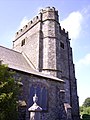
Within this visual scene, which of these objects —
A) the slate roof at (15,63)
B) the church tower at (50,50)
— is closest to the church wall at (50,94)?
the slate roof at (15,63)

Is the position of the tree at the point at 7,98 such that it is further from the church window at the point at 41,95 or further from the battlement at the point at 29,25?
the battlement at the point at 29,25

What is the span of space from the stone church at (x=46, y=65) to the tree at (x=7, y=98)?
366cm

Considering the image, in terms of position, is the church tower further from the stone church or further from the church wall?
the church wall

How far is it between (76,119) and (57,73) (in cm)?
674

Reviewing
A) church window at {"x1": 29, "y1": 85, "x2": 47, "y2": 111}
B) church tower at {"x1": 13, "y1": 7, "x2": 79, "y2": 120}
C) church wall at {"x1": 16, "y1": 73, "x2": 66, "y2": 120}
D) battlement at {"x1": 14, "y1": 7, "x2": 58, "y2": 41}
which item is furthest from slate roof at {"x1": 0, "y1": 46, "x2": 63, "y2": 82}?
battlement at {"x1": 14, "y1": 7, "x2": 58, "y2": 41}

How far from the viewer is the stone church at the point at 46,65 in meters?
15.8

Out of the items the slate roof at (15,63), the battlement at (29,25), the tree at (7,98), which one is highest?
the battlement at (29,25)

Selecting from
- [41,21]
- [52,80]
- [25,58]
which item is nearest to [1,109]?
[52,80]

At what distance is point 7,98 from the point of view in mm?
9898

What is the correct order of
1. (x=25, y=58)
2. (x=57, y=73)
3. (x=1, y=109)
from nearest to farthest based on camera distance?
(x=1, y=109), (x=57, y=73), (x=25, y=58)

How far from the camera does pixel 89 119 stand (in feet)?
81.3

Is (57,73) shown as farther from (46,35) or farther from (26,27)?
(26,27)

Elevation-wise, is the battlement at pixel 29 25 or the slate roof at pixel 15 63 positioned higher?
the battlement at pixel 29 25

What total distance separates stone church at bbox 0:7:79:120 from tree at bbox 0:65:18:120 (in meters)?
3.66
